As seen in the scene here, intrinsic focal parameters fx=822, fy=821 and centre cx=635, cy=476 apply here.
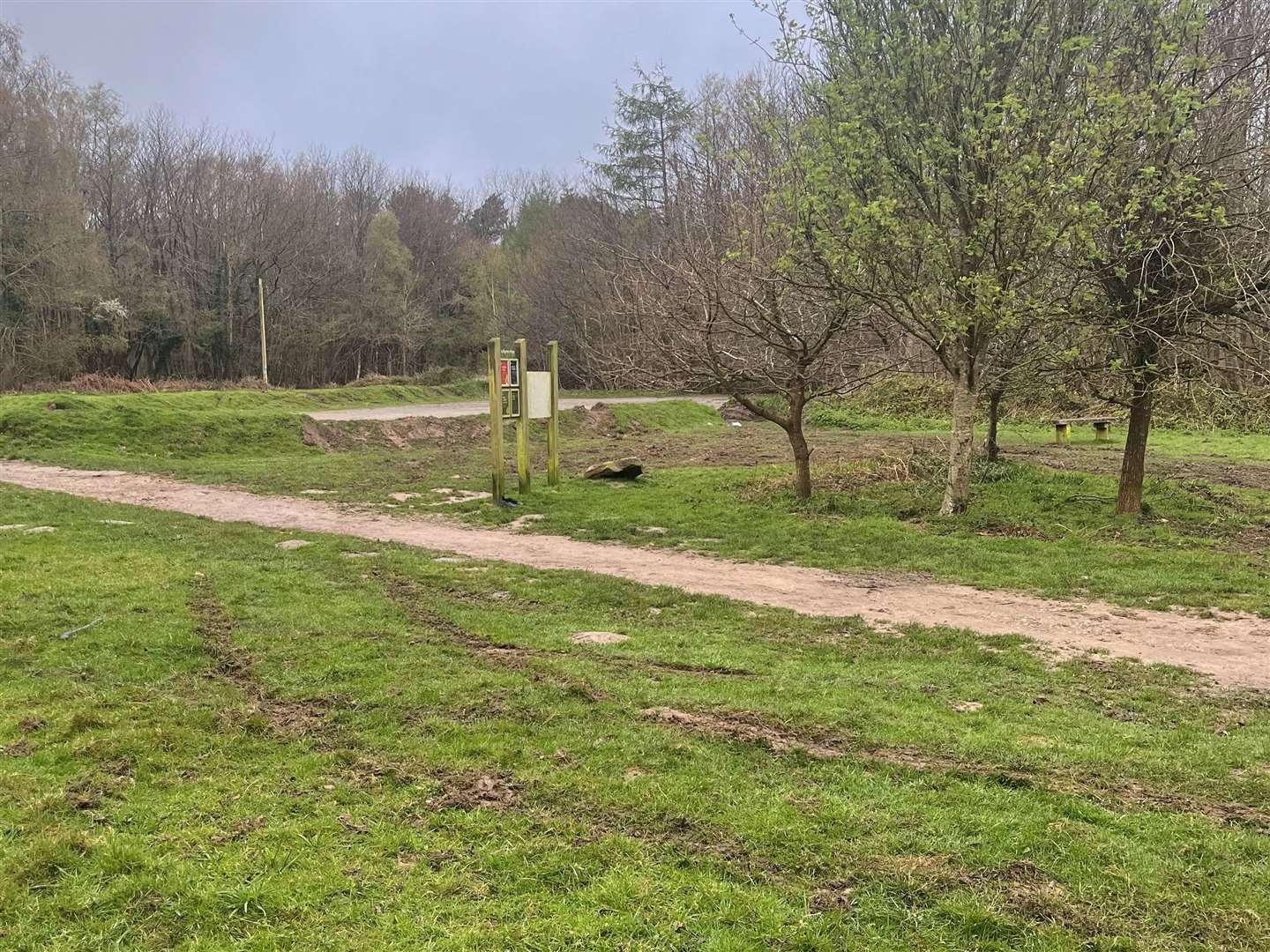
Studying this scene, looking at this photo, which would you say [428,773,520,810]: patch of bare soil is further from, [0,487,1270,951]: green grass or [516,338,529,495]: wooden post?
[516,338,529,495]: wooden post

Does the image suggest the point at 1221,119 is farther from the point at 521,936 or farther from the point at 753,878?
the point at 521,936

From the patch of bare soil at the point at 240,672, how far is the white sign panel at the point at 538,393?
24.9ft

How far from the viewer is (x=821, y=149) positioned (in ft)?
36.7

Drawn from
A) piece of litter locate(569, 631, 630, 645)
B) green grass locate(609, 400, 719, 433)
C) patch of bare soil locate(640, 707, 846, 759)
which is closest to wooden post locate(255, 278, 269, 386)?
green grass locate(609, 400, 719, 433)

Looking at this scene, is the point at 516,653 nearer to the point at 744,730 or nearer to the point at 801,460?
the point at 744,730

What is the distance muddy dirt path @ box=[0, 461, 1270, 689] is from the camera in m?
7.09

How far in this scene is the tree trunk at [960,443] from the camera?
12242 millimetres

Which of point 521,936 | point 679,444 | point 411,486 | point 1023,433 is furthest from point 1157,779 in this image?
point 1023,433

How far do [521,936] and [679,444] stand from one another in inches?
910

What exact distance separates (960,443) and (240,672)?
10.5m

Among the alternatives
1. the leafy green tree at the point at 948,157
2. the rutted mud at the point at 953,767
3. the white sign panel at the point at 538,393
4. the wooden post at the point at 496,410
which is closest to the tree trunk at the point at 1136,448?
the leafy green tree at the point at 948,157

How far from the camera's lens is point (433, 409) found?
32938 mm

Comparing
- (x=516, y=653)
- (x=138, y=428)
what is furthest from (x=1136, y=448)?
(x=138, y=428)

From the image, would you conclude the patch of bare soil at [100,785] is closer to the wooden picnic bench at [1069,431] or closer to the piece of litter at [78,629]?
the piece of litter at [78,629]
